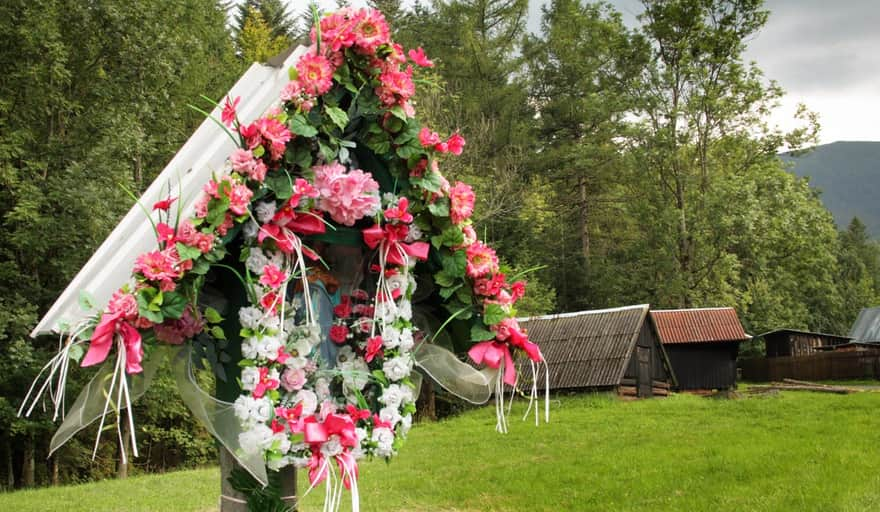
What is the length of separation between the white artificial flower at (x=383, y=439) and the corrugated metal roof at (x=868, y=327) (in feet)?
122

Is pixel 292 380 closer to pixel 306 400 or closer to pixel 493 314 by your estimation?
pixel 306 400

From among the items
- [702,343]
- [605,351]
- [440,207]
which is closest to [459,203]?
[440,207]

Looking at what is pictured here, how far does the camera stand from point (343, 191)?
3.62 metres

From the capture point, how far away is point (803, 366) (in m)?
33.8

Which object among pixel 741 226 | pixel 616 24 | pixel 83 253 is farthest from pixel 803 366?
pixel 83 253

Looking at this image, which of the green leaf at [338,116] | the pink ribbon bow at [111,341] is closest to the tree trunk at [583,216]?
the green leaf at [338,116]

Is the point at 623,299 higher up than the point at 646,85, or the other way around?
the point at 646,85

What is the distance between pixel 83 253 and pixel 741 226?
19492mm

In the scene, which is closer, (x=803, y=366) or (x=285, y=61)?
(x=285, y=61)

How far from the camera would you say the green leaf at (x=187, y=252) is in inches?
127

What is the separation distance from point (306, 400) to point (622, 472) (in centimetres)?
843

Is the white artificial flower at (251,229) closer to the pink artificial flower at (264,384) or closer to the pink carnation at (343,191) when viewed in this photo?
the pink carnation at (343,191)

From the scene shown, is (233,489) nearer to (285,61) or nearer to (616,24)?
(285,61)

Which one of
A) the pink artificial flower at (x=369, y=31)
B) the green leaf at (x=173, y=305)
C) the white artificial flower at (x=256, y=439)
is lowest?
the white artificial flower at (x=256, y=439)
